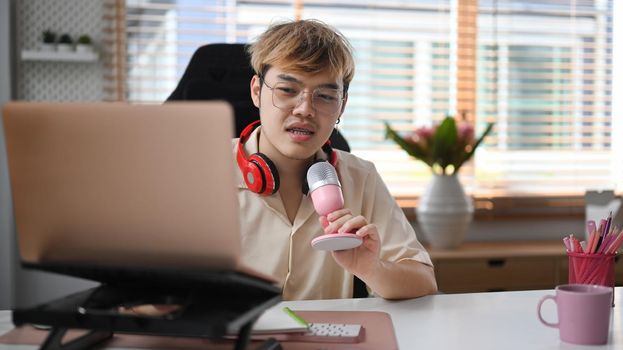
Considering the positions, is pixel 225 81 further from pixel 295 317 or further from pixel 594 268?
pixel 594 268

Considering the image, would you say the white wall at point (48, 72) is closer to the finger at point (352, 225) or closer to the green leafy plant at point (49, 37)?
the green leafy plant at point (49, 37)

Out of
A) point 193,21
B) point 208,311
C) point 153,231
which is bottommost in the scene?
point 208,311

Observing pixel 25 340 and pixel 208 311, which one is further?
pixel 25 340

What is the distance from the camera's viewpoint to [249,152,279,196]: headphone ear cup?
137cm

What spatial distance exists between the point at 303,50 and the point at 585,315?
72cm

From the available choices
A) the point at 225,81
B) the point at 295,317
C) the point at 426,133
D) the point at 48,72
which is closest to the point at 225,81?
the point at 225,81

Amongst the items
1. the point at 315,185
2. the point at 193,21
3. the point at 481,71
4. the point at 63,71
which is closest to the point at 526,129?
the point at 481,71

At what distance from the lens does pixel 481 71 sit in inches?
129

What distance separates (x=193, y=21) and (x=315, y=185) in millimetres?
2077

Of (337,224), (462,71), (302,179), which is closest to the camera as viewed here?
(337,224)

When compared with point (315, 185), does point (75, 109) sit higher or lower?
higher

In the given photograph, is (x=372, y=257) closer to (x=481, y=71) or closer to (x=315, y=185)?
(x=315, y=185)

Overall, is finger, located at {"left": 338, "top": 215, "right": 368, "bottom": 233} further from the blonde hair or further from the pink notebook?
the blonde hair

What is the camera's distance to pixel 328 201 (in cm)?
111
